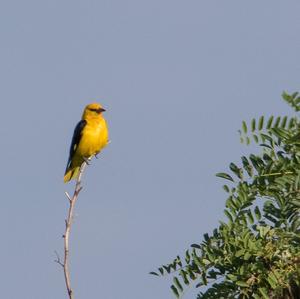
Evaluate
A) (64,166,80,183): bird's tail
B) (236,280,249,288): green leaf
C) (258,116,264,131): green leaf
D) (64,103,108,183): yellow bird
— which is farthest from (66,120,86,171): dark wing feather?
(236,280,249,288): green leaf

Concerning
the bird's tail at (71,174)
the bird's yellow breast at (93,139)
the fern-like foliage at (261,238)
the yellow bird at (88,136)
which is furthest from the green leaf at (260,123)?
the bird's tail at (71,174)

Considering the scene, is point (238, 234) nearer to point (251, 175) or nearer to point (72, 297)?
point (251, 175)

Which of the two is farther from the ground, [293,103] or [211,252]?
[293,103]

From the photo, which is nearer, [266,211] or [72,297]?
[72,297]

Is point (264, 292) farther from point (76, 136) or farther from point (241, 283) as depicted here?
point (76, 136)

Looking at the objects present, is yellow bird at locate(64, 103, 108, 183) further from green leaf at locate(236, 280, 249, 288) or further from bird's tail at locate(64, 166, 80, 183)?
green leaf at locate(236, 280, 249, 288)

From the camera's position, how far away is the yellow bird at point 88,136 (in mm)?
10328

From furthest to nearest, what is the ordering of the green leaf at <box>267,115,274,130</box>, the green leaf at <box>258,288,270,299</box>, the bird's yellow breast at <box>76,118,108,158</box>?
the bird's yellow breast at <box>76,118,108,158</box> → the green leaf at <box>267,115,274,130</box> → the green leaf at <box>258,288,270,299</box>

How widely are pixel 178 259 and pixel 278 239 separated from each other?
A: 525mm

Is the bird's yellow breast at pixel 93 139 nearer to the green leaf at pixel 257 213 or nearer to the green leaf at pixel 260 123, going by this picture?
the green leaf at pixel 260 123

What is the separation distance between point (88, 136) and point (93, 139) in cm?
12

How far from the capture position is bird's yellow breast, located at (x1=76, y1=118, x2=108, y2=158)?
33.8ft

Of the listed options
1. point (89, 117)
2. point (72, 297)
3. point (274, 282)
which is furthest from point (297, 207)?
point (89, 117)

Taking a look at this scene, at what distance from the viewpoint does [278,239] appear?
3791mm
